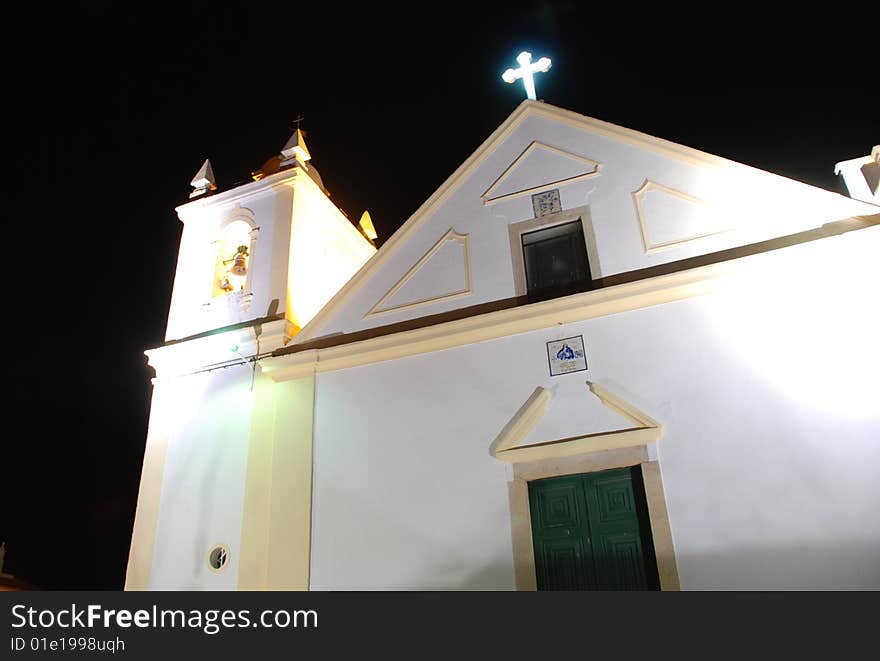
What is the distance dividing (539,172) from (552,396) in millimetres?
3184

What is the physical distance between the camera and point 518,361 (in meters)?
8.13

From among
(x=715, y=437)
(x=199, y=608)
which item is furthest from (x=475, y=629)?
(x=715, y=437)

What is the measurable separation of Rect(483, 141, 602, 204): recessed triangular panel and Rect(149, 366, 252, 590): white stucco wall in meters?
4.11

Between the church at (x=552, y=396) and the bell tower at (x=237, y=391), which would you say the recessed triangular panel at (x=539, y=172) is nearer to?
the church at (x=552, y=396)

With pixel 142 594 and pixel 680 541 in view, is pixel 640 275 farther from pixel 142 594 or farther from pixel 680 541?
pixel 142 594

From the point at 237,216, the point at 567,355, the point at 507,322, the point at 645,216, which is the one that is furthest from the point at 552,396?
the point at 237,216

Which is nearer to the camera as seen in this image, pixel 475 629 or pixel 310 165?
pixel 475 629

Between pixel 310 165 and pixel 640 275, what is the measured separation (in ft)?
21.2

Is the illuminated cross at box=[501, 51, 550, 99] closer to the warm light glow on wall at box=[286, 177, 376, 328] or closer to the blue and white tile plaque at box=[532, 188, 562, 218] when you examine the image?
the blue and white tile plaque at box=[532, 188, 562, 218]

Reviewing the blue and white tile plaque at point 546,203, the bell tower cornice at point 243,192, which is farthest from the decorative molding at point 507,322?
the bell tower cornice at point 243,192

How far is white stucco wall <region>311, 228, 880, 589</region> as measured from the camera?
648 centimetres

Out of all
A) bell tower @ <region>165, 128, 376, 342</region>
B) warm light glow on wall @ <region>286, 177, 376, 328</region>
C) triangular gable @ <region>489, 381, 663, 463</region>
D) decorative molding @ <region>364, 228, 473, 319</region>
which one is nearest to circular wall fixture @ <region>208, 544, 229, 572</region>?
bell tower @ <region>165, 128, 376, 342</region>

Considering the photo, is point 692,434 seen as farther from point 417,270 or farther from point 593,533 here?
point 417,270

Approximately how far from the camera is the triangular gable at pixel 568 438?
23.7 ft
